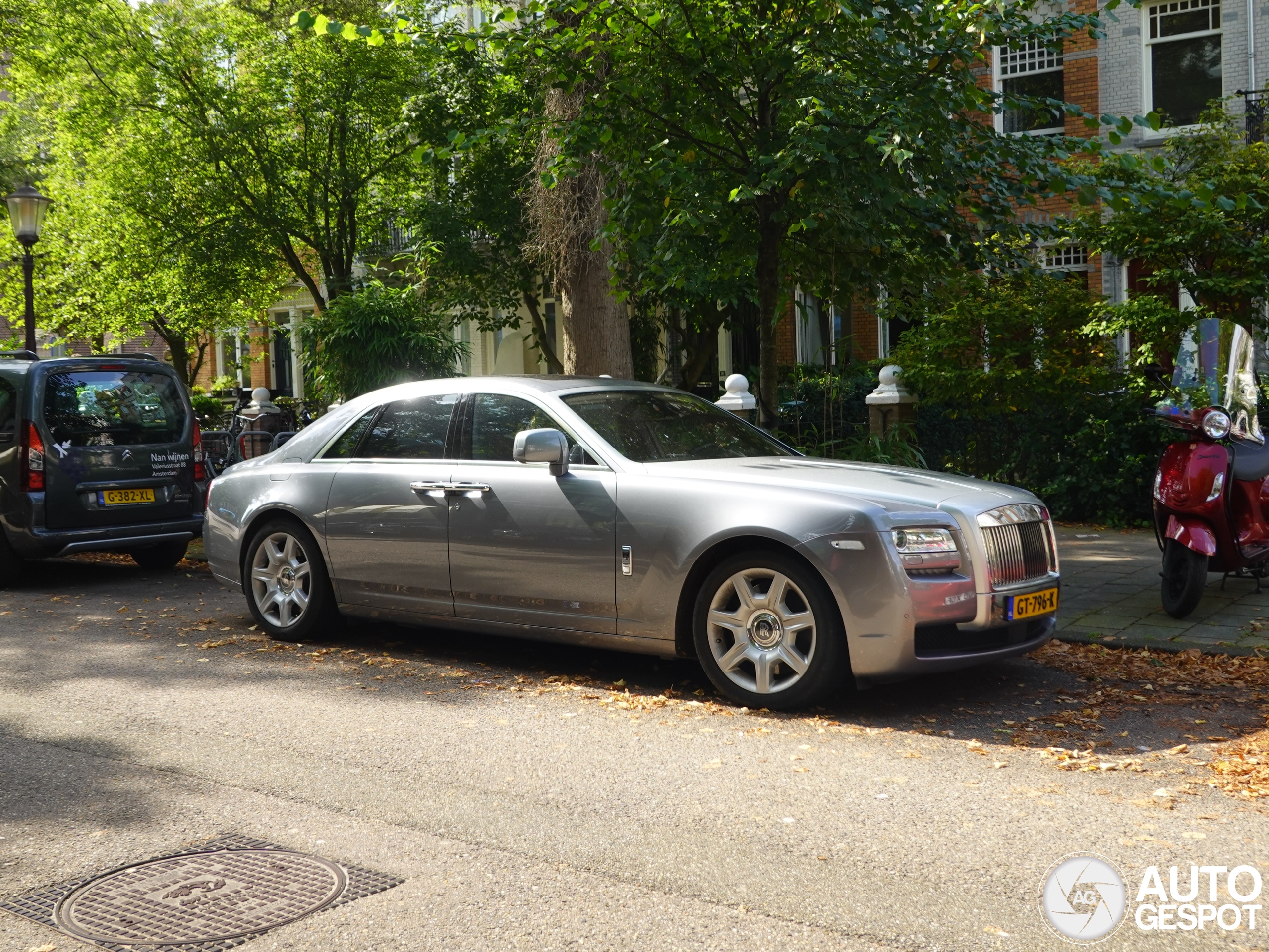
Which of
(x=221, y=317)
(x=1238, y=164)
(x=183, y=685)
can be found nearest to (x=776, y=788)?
(x=183, y=685)

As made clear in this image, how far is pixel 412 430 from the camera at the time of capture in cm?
753

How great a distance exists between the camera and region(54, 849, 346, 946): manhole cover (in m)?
3.57

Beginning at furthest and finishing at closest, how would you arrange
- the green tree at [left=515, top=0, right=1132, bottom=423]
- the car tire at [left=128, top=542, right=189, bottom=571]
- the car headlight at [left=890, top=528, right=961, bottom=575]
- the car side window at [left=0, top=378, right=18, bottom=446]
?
the car tire at [left=128, top=542, right=189, bottom=571]
the car side window at [left=0, top=378, right=18, bottom=446]
the green tree at [left=515, top=0, right=1132, bottom=423]
the car headlight at [left=890, top=528, right=961, bottom=575]

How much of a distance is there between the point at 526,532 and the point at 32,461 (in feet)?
18.7

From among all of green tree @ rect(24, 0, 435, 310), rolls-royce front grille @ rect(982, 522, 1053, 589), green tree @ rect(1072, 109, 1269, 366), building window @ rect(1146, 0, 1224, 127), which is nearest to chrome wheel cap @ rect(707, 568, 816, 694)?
rolls-royce front grille @ rect(982, 522, 1053, 589)

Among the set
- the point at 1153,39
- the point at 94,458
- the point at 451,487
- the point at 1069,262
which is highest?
the point at 1153,39

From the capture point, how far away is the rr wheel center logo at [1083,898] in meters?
3.47

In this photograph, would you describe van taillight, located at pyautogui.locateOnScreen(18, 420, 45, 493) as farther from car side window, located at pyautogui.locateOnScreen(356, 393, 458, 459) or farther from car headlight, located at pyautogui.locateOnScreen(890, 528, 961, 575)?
car headlight, located at pyautogui.locateOnScreen(890, 528, 961, 575)

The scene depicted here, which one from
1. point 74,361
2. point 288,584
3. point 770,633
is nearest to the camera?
point 770,633

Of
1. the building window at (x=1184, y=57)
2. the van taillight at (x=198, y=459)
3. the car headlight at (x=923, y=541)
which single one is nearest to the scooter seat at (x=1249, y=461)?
the car headlight at (x=923, y=541)

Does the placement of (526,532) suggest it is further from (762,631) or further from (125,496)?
(125,496)

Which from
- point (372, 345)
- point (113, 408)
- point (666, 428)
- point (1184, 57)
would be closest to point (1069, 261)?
point (1184, 57)

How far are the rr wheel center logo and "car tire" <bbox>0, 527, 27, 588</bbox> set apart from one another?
917 cm

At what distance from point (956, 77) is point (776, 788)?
5.63 m
